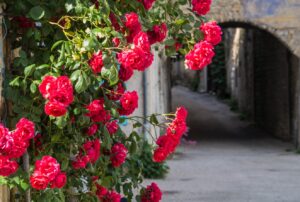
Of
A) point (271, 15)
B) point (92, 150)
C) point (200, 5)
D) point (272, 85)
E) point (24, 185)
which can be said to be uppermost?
point (271, 15)

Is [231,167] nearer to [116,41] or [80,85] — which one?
[116,41]

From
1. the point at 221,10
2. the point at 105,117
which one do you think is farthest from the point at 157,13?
the point at 221,10

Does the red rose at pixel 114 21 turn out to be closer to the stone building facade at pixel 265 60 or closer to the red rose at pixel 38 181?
the red rose at pixel 38 181

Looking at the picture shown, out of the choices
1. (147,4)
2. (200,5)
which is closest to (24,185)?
(147,4)

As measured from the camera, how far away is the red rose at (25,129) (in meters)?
3.23

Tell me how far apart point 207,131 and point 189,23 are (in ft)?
56.9

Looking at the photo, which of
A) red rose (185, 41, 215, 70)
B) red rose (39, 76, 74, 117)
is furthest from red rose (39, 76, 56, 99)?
red rose (185, 41, 215, 70)

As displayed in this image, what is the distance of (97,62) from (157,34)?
0.65 metres

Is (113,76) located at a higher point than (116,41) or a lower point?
lower

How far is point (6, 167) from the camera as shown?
10.6 ft

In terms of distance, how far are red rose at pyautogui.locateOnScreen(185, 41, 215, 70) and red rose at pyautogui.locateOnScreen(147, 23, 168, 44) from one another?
27 cm

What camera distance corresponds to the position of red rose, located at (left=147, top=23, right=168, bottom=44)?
3916mm

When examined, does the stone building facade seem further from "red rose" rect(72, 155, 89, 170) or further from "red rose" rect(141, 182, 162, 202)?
"red rose" rect(72, 155, 89, 170)

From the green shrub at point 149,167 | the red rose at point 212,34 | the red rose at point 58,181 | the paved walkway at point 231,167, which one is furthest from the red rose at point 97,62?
the green shrub at point 149,167
